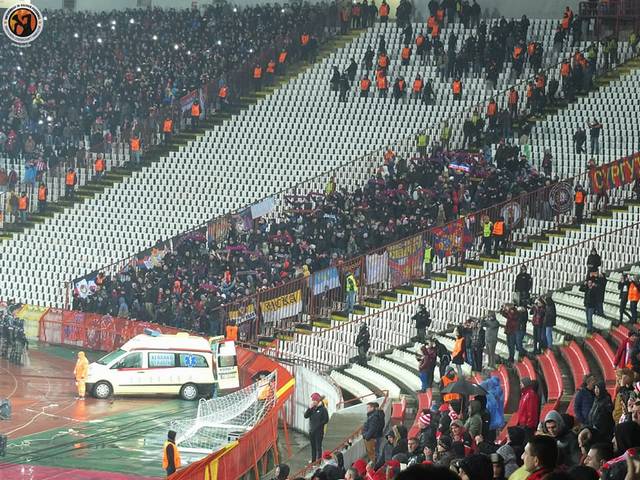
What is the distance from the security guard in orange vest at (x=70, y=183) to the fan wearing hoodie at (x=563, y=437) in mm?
33341

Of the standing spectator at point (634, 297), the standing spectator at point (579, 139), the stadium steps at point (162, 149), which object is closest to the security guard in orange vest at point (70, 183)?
the stadium steps at point (162, 149)

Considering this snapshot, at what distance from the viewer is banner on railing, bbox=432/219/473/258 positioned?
122 ft

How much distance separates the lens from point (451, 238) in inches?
1463

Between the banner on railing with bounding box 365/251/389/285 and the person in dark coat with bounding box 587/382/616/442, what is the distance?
19.6 metres

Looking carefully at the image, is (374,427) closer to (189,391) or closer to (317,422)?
(317,422)

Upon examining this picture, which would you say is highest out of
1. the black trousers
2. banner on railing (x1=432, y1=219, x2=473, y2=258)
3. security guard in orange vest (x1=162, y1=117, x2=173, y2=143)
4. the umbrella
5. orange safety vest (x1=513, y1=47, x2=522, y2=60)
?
orange safety vest (x1=513, y1=47, x2=522, y2=60)

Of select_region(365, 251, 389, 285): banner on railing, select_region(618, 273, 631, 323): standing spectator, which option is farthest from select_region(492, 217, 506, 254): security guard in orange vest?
select_region(618, 273, 631, 323): standing spectator

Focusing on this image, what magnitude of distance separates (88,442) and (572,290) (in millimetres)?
11669

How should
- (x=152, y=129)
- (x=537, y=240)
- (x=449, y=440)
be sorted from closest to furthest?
(x=449, y=440) < (x=537, y=240) < (x=152, y=129)

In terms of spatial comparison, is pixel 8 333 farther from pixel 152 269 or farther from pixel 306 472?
pixel 306 472

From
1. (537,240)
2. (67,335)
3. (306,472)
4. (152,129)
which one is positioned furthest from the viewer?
(152,129)

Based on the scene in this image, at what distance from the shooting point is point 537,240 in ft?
123

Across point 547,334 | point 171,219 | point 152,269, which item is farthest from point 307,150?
point 547,334

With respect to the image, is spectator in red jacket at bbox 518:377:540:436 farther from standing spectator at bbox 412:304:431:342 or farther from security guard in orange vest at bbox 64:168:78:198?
security guard in orange vest at bbox 64:168:78:198
